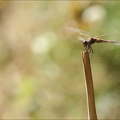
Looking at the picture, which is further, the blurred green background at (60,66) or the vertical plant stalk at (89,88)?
the blurred green background at (60,66)

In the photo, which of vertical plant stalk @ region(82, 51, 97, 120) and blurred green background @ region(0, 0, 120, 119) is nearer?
vertical plant stalk @ region(82, 51, 97, 120)

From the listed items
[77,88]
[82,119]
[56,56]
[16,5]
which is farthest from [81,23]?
[16,5]

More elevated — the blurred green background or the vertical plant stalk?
the blurred green background

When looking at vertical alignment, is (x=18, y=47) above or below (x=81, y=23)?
above

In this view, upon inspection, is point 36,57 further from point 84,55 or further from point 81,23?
point 84,55

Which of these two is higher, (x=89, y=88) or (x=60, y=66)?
(x=60, y=66)

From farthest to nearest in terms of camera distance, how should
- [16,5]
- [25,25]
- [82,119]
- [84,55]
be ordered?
[16,5] < [25,25] < [82,119] < [84,55]

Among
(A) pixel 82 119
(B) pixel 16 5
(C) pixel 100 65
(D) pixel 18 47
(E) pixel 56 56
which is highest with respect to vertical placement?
(B) pixel 16 5

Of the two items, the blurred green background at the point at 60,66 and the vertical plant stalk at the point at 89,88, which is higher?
the blurred green background at the point at 60,66
